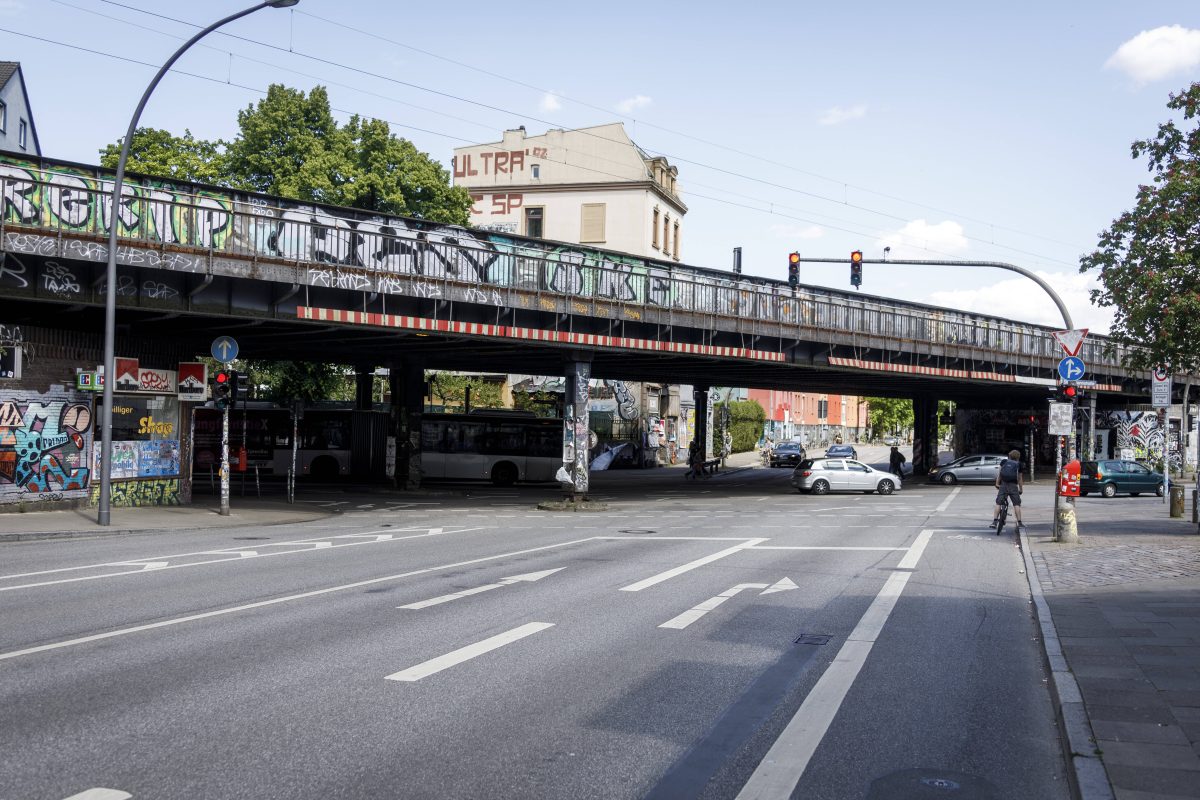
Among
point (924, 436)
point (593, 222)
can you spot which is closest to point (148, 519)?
point (924, 436)

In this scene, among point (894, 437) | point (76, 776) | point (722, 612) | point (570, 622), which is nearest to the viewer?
point (76, 776)

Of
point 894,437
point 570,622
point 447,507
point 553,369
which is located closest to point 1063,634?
point 570,622

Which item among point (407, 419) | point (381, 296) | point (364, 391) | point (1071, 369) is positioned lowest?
point (407, 419)

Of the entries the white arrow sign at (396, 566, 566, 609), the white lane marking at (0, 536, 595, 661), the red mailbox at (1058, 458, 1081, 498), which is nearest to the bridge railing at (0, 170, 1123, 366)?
the red mailbox at (1058, 458, 1081, 498)

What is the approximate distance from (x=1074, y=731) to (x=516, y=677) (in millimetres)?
3760

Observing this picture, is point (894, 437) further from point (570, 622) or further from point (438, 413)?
point (570, 622)

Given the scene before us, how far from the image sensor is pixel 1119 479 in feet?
127

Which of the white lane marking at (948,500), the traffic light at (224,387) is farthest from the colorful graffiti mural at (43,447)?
the white lane marking at (948,500)

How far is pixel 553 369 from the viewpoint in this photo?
140ft

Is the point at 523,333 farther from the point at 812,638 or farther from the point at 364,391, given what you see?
the point at 364,391

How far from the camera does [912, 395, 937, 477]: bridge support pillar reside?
56.6 metres

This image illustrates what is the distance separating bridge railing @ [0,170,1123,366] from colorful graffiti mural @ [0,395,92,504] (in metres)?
4.22

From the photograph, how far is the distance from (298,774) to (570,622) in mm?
4926

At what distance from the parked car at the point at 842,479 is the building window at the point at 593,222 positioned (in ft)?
95.6
